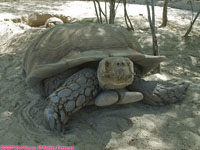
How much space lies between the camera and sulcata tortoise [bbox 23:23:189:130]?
6.16 feet

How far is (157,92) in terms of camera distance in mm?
2270

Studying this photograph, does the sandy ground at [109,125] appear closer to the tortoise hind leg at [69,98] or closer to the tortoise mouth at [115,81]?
the tortoise hind leg at [69,98]

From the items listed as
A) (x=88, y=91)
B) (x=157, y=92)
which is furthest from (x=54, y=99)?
(x=157, y=92)

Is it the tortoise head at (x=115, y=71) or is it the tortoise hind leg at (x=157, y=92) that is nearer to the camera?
the tortoise head at (x=115, y=71)

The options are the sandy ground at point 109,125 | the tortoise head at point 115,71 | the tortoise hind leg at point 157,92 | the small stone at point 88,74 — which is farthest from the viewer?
the tortoise hind leg at point 157,92

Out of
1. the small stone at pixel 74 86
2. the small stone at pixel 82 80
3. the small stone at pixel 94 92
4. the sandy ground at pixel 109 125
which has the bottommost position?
the sandy ground at pixel 109 125

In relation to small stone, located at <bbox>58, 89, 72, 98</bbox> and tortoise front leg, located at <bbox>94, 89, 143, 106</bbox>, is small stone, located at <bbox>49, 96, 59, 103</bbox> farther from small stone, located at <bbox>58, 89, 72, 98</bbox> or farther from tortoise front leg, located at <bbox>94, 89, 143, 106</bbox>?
tortoise front leg, located at <bbox>94, 89, 143, 106</bbox>

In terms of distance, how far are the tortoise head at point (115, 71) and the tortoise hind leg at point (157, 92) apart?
1.54 ft

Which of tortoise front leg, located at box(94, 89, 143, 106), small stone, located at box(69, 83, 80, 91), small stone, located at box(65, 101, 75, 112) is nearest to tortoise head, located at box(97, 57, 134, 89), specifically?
tortoise front leg, located at box(94, 89, 143, 106)

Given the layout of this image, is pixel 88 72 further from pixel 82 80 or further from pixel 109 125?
pixel 109 125

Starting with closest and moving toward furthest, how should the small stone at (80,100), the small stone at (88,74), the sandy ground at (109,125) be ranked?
the sandy ground at (109,125)
the small stone at (80,100)
the small stone at (88,74)

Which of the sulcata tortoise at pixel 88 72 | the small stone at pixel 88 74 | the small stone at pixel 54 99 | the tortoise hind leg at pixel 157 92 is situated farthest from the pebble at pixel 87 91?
the tortoise hind leg at pixel 157 92

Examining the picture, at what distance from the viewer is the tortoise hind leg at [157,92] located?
7.43ft

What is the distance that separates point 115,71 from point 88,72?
35cm
